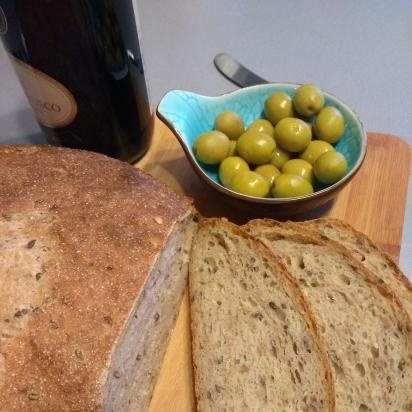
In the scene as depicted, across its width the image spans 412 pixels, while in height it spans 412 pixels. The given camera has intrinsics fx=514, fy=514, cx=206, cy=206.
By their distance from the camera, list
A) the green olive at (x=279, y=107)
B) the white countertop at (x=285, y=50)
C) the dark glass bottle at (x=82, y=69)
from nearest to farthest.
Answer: the dark glass bottle at (x=82, y=69) < the green olive at (x=279, y=107) < the white countertop at (x=285, y=50)

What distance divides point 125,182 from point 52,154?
26 centimetres

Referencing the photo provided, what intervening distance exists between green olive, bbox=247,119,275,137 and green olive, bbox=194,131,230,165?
4.3 inches

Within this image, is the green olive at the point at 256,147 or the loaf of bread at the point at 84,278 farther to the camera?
the green olive at the point at 256,147

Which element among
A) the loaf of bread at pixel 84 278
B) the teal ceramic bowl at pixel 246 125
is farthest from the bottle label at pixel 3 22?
the teal ceramic bowl at pixel 246 125

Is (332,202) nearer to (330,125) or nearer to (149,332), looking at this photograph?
(330,125)

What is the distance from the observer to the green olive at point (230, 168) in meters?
1.61

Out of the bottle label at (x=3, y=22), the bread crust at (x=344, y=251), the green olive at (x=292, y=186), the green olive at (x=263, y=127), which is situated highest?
the bottle label at (x=3, y=22)

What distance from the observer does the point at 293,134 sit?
5.36 feet

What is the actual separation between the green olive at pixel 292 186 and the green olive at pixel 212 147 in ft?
0.71

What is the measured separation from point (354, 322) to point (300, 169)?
19.6 inches

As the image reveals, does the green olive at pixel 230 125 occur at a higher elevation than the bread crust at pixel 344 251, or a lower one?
higher

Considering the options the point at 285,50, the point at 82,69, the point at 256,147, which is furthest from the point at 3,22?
the point at 285,50

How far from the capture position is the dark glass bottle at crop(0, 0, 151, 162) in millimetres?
1412

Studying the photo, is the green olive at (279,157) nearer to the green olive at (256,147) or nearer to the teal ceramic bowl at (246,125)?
A: the green olive at (256,147)
